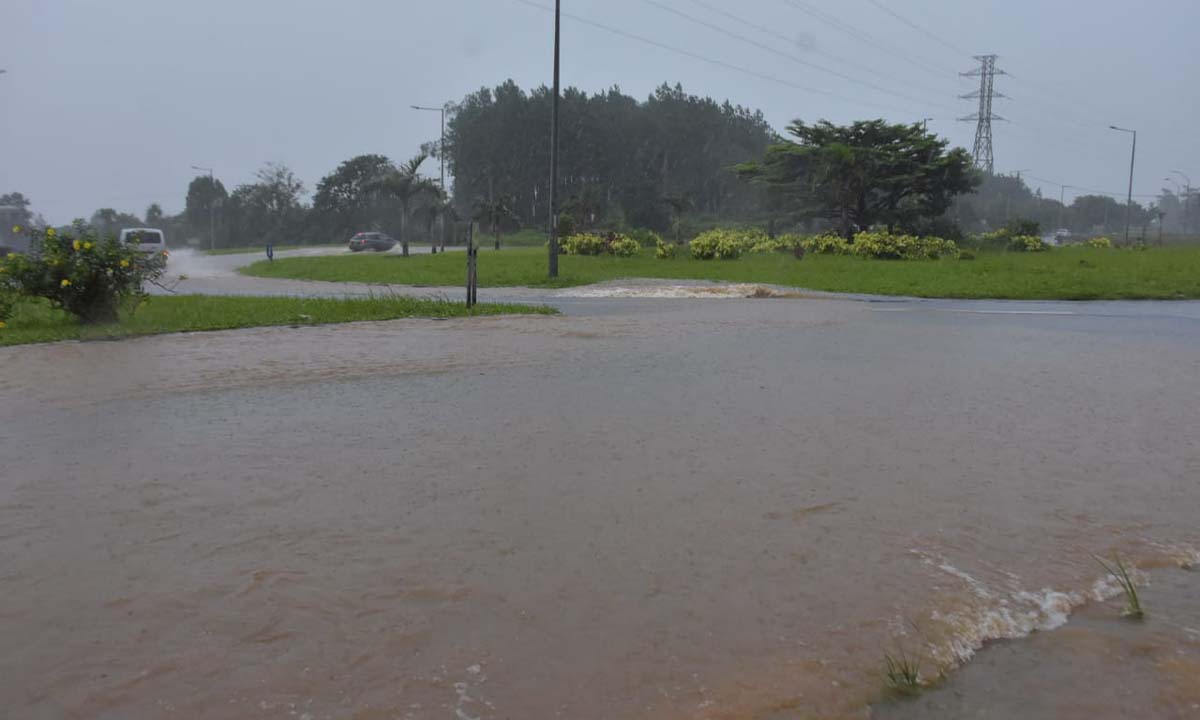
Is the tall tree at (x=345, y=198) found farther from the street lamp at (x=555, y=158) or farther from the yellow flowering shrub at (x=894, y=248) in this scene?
the street lamp at (x=555, y=158)

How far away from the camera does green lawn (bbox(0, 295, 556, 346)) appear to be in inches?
441

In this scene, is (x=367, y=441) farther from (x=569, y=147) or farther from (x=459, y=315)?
(x=569, y=147)

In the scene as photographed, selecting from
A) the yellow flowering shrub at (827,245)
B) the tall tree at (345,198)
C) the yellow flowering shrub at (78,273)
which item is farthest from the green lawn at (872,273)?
the tall tree at (345,198)

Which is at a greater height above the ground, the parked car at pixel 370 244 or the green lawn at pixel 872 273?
the parked car at pixel 370 244

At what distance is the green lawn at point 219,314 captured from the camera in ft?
36.8

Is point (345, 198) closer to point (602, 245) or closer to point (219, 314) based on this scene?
point (602, 245)

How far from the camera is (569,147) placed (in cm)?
8644

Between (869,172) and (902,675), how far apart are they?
4225 centimetres

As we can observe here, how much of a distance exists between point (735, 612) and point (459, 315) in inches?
433

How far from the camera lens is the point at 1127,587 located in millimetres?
3467

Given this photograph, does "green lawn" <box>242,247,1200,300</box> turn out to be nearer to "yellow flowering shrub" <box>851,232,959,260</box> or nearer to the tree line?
"yellow flowering shrub" <box>851,232,959,260</box>

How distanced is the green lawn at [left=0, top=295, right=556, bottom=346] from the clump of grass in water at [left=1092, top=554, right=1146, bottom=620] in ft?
35.1

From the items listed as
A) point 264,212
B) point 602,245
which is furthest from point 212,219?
point 602,245

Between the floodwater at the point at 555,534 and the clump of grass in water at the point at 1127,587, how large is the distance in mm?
126
